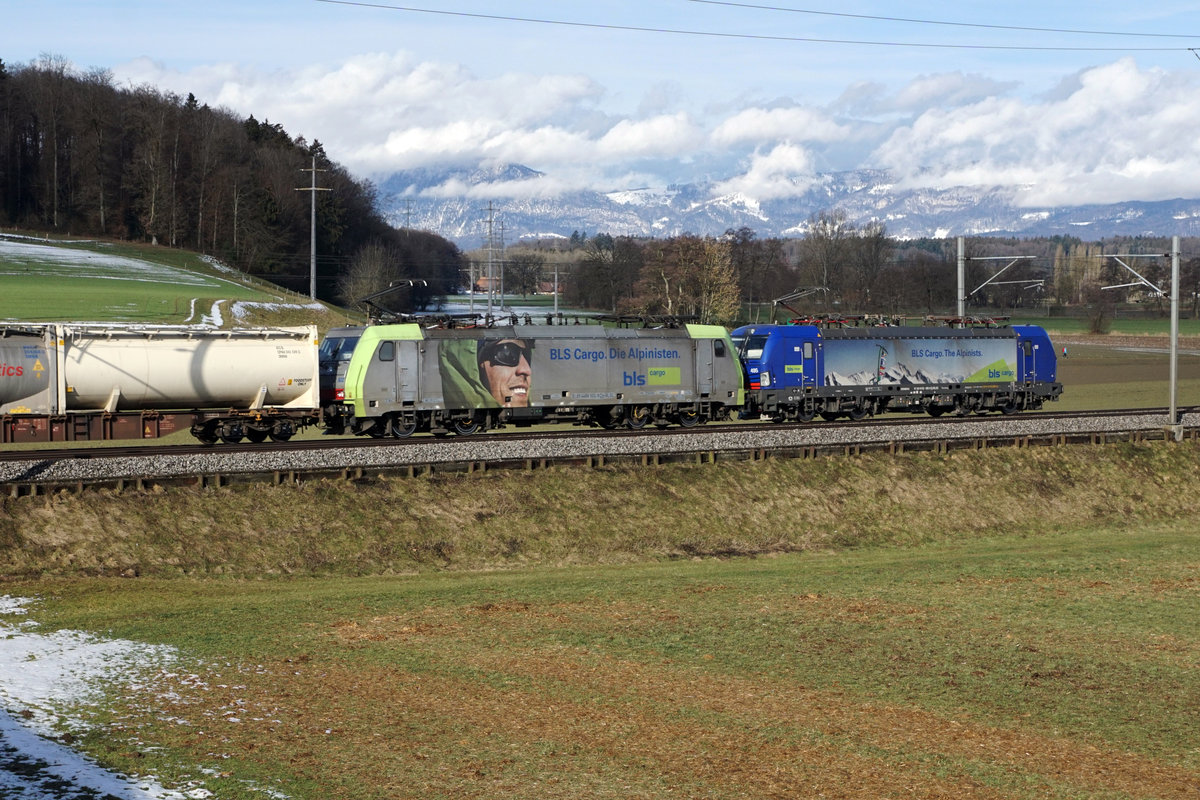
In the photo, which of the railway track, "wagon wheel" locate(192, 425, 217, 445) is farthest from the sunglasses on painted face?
"wagon wheel" locate(192, 425, 217, 445)

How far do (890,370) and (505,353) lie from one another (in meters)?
18.3

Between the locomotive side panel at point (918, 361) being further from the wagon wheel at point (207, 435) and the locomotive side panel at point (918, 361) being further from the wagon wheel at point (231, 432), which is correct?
the wagon wheel at point (207, 435)

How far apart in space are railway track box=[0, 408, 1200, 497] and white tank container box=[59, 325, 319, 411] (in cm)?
147

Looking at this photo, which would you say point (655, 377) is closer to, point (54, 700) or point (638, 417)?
point (638, 417)

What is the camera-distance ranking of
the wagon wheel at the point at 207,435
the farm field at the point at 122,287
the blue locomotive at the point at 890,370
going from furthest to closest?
the farm field at the point at 122,287 < the blue locomotive at the point at 890,370 < the wagon wheel at the point at 207,435

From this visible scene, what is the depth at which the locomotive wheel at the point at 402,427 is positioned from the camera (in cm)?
3847

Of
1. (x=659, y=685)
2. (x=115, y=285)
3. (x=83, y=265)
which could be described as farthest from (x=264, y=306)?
(x=659, y=685)

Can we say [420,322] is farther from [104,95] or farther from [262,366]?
[104,95]

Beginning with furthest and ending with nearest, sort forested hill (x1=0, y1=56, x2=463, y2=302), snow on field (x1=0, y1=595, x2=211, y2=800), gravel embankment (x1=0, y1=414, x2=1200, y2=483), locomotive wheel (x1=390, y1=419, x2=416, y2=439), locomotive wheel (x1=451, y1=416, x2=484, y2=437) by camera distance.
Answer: forested hill (x1=0, y1=56, x2=463, y2=302)
locomotive wheel (x1=451, y1=416, x2=484, y2=437)
locomotive wheel (x1=390, y1=419, x2=416, y2=439)
gravel embankment (x1=0, y1=414, x2=1200, y2=483)
snow on field (x1=0, y1=595, x2=211, y2=800)

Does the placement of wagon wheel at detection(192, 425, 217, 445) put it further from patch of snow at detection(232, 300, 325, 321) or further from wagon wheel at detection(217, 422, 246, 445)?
patch of snow at detection(232, 300, 325, 321)

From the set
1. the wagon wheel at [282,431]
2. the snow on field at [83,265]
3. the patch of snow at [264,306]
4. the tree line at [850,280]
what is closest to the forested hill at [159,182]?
the snow on field at [83,265]

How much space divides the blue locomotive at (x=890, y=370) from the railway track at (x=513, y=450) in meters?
2.79

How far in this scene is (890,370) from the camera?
161ft

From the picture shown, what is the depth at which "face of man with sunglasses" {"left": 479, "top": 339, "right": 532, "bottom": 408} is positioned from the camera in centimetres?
3966
